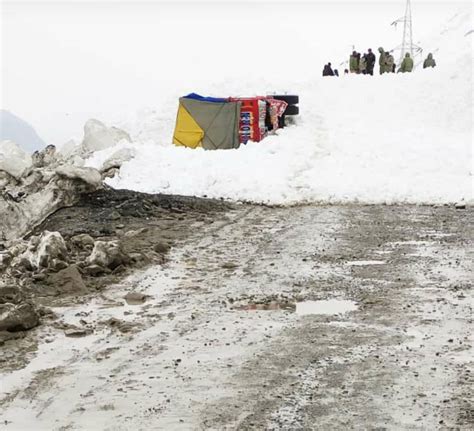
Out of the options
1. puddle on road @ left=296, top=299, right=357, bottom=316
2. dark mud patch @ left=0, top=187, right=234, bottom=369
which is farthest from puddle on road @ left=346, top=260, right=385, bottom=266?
dark mud patch @ left=0, top=187, right=234, bottom=369

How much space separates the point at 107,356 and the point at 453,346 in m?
2.85

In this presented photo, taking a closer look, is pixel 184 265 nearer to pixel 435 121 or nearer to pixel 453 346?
pixel 453 346

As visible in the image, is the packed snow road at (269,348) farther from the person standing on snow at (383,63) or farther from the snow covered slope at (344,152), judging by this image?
the person standing on snow at (383,63)

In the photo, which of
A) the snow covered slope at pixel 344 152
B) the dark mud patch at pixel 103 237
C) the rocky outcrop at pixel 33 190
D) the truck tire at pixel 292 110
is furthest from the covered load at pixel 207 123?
the rocky outcrop at pixel 33 190

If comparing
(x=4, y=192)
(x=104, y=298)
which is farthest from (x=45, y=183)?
(x=104, y=298)

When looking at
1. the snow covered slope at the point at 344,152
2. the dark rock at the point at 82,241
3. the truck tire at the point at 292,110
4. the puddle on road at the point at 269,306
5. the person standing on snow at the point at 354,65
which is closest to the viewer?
the puddle on road at the point at 269,306

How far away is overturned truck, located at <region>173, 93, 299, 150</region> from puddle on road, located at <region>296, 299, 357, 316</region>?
13014mm

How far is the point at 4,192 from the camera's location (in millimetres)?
14578

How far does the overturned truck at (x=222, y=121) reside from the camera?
21109 mm

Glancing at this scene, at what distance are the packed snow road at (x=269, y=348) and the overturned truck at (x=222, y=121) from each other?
10.3 metres

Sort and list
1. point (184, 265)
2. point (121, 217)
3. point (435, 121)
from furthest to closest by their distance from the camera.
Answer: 1. point (435, 121)
2. point (121, 217)
3. point (184, 265)

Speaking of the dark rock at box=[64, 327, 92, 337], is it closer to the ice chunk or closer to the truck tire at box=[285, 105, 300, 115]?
the ice chunk

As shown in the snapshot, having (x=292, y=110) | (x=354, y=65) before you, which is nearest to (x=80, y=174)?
(x=292, y=110)

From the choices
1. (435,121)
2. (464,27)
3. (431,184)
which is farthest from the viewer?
(464,27)
